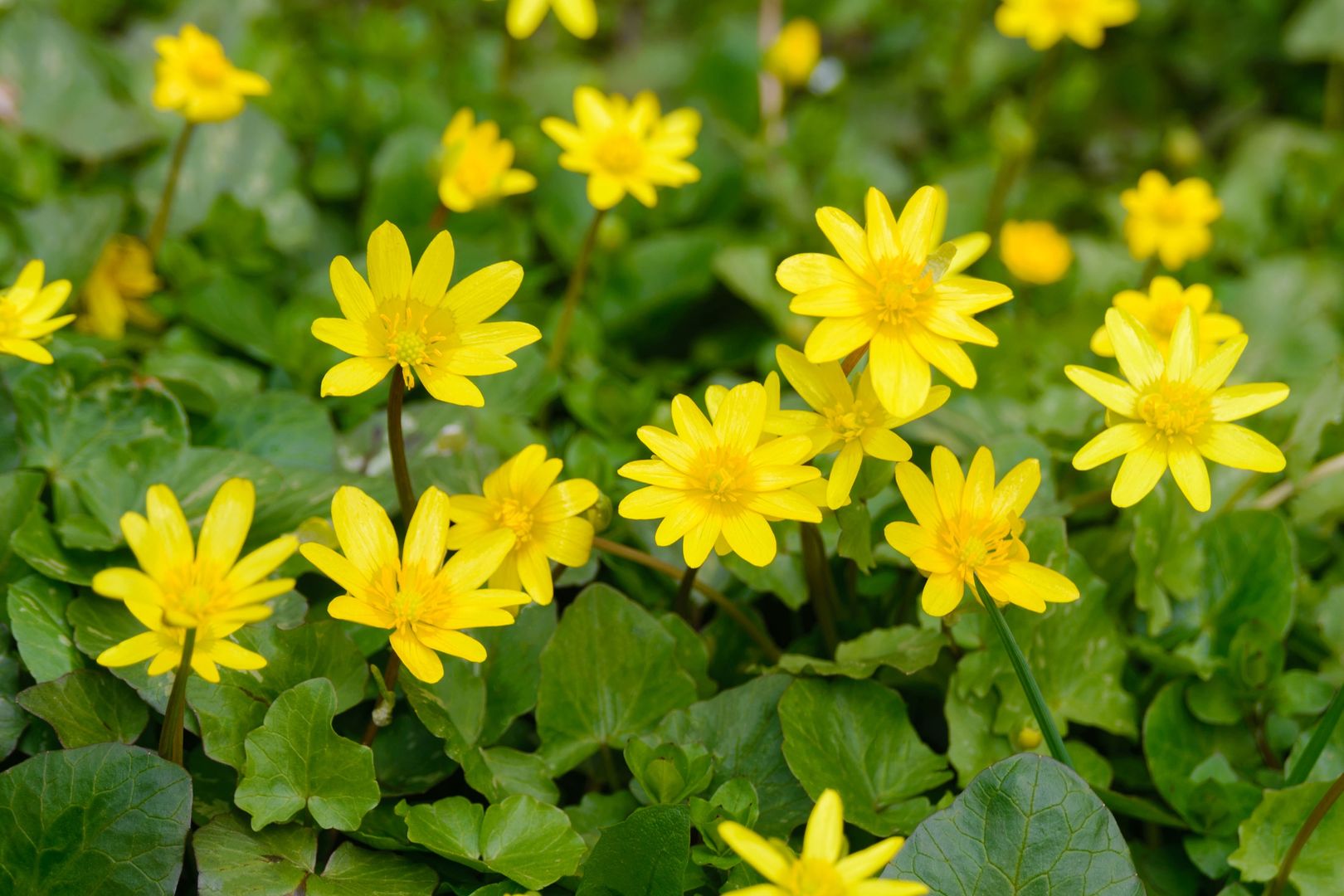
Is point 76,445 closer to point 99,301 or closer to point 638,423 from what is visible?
point 99,301

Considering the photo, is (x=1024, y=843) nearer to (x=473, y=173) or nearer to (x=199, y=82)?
(x=473, y=173)

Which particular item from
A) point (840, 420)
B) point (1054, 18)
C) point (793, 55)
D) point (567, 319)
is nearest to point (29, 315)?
point (567, 319)

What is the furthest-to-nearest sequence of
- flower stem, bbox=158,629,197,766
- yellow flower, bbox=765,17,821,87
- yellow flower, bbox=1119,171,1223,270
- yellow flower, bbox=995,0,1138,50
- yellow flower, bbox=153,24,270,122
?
yellow flower, bbox=765,17,821,87 < yellow flower, bbox=995,0,1138,50 < yellow flower, bbox=1119,171,1223,270 < yellow flower, bbox=153,24,270,122 < flower stem, bbox=158,629,197,766

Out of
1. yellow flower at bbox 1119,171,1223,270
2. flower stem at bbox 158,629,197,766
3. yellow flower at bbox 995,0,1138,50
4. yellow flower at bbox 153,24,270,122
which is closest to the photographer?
flower stem at bbox 158,629,197,766

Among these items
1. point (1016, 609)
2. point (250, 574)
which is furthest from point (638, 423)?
point (250, 574)

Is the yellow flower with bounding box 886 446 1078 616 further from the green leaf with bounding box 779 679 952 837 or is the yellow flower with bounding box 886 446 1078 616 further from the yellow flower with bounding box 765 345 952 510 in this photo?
the green leaf with bounding box 779 679 952 837

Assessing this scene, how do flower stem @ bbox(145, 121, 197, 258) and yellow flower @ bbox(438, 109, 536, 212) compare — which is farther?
flower stem @ bbox(145, 121, 197, 258)

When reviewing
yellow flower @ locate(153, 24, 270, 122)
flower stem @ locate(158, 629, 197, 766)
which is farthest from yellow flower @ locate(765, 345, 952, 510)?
yellow flower @ locate(153, 24, 270, 122)
